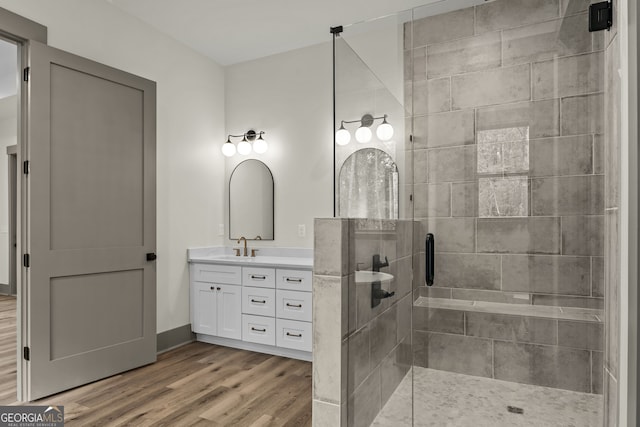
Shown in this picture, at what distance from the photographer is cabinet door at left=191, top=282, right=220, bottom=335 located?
3543 millimetres

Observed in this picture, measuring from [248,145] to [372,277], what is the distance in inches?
109

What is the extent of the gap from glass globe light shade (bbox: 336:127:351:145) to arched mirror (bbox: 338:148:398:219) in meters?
0.09

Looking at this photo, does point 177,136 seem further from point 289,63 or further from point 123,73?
point 289,63

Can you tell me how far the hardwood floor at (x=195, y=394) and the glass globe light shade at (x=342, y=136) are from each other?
1.58m

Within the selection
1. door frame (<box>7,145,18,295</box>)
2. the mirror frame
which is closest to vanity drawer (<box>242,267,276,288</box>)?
the mirror frame

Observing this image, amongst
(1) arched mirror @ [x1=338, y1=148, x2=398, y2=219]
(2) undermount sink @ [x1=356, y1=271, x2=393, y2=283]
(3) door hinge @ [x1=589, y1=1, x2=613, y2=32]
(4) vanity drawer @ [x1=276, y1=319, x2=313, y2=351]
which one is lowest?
(4) vanity drawer @ [x1=276, y1=319, x2=313, y2=351]

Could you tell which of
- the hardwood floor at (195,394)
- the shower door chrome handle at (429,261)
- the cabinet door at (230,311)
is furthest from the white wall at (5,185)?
the shower door chrome handle at (429,261)

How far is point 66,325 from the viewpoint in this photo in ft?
8.30

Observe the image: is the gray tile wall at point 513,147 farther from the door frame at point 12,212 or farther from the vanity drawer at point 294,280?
the door frame at point 12,212

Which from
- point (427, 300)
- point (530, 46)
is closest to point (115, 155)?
point (427, 300)

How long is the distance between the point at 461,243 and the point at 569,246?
402 millimetres

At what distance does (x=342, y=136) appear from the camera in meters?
1.96

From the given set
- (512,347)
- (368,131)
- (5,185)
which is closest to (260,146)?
(368,131)

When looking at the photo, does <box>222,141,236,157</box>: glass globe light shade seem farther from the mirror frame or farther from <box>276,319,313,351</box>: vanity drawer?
the mirror frame
